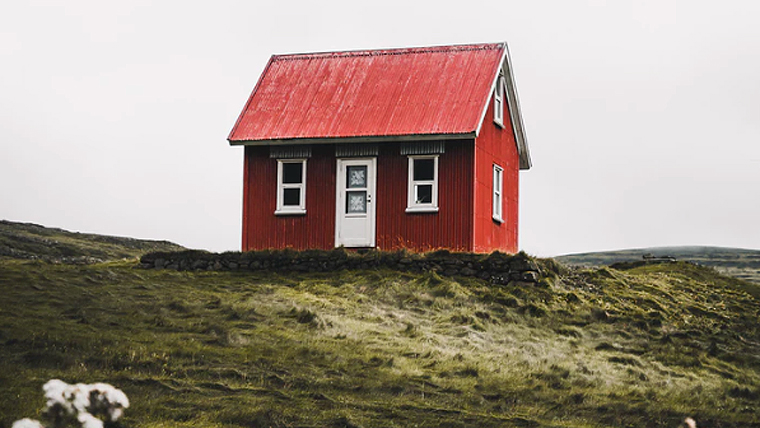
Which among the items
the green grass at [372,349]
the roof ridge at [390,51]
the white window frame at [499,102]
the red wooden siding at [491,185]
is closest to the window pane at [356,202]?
the green grass at [372,349]

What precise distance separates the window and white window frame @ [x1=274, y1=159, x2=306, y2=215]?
243 inches

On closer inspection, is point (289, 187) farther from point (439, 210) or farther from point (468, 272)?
point (468, 272)

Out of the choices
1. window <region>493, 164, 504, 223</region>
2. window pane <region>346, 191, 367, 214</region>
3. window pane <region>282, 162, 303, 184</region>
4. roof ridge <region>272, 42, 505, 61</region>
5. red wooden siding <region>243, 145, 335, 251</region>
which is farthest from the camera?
roof ridge <region>272, 42, 505, 61</region>

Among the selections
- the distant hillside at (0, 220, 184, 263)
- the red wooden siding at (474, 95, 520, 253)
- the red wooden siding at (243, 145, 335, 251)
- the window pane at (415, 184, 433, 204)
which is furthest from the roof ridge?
the distant hillside at (0, 220, 184, 263)

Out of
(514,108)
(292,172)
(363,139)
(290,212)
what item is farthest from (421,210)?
(514,108)

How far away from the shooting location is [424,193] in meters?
29.6

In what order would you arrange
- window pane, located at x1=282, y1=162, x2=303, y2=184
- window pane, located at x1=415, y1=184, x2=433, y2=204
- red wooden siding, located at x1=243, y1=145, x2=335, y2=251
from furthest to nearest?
window pane, located at x1=282, y1=162, x2=303, y2=184, red wooden siding, located at x1=243, y1=145, x2=335, y2=251, window pane, located at x1=415, y1=184, x2=433, y2=204

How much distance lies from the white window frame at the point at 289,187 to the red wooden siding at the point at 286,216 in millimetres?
139

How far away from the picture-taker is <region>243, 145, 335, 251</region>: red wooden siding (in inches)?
1183

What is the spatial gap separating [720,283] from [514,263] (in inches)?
472

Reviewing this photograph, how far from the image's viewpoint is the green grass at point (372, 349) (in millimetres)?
16391

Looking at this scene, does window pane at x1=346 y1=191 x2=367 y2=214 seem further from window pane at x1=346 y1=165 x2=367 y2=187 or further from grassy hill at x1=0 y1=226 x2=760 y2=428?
grassy hill at x1=0 y1=226 x2=760 y2=428

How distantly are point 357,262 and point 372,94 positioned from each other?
6.25 metres

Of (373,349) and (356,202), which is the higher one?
(356,202)
